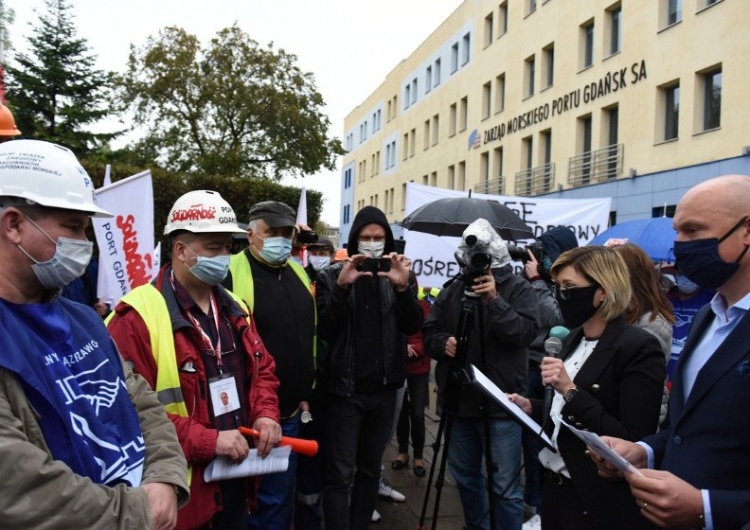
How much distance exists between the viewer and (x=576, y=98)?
805 inches

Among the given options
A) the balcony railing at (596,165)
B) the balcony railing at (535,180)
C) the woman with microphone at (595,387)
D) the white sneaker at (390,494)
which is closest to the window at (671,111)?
the balcony railing at (596,165)

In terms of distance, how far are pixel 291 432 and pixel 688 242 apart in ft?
7.94

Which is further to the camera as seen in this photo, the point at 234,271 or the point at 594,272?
the point at 234,271

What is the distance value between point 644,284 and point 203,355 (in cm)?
218

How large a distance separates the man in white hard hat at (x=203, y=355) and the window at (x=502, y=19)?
26653 mm

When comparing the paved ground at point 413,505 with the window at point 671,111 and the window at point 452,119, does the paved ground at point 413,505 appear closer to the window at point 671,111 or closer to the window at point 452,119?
the window at point 671,111

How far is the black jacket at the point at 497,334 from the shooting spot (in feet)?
11.1

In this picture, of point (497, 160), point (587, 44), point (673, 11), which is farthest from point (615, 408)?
point (497, 160)

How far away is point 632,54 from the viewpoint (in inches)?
701

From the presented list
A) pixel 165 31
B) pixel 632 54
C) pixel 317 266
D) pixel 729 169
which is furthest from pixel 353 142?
pixel 317 266

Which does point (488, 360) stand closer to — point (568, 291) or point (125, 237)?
point (568, 291)

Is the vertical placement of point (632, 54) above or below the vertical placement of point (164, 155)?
above

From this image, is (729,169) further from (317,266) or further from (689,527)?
(689,527)

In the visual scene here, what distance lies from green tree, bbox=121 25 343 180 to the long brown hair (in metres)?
21.2
